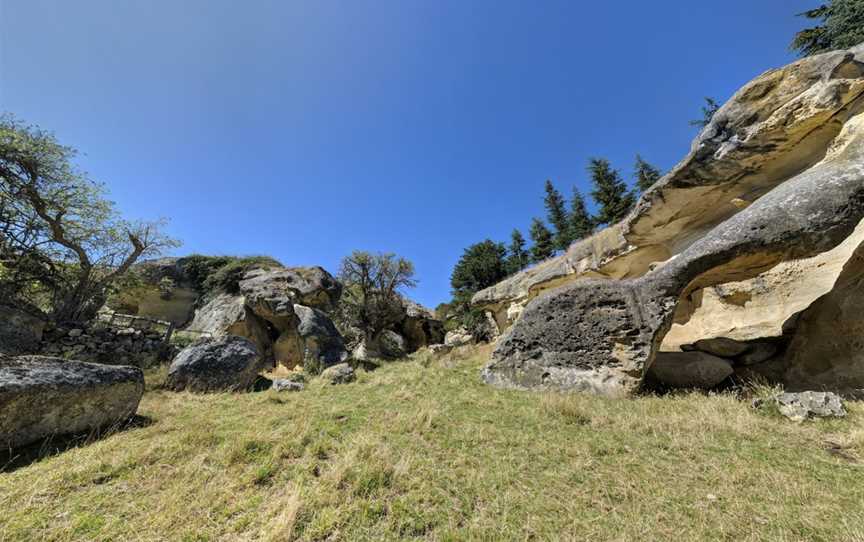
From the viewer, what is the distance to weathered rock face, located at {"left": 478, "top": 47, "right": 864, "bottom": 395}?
6004 mm

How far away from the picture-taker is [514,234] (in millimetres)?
34938

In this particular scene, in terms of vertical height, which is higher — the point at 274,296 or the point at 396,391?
the point at 274,296

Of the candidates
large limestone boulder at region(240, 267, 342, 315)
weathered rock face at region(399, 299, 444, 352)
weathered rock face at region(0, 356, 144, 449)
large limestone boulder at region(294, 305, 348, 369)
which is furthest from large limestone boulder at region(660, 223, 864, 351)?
weathered rock face at region(399, 299, 444, 352)

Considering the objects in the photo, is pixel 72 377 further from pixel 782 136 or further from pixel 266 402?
pixel 782 136

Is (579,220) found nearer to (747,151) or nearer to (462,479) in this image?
(747,151)

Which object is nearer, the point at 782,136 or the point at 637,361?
the point at 637,361

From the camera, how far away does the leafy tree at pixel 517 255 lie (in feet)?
105

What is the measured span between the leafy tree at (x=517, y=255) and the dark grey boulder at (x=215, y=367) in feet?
87.7

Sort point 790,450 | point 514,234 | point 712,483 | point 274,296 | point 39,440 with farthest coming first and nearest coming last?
point 514,234
point 274,296
point 39,440
point 790,450
point 712,483

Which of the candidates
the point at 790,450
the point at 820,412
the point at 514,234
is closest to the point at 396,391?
the point at 790,450

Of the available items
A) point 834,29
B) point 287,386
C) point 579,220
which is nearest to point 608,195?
point 579,220

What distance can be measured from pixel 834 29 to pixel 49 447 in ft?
112

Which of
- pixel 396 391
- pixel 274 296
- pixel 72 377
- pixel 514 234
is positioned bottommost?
pixel 396 391

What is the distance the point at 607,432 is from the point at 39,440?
29.7 ft
